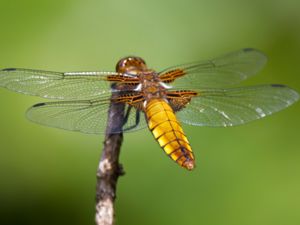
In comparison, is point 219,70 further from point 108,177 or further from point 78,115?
point 108,177

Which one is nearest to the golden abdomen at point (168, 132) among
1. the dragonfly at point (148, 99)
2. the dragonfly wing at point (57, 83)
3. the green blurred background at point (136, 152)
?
the dragonfly at point (148, 99)

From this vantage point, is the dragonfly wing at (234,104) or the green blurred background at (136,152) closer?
the dragonfly wing at (234,104)

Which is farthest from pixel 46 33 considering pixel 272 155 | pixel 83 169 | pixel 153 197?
pixel 272 155

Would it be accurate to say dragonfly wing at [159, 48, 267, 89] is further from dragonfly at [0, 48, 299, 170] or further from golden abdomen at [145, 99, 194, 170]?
golden abdomen at [145, 99, 194, 170]

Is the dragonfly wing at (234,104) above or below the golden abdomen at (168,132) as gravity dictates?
above

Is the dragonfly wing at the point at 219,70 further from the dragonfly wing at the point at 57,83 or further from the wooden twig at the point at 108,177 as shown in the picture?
the wooden twig at the point at 108,177

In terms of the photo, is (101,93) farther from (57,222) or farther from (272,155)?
(272,155)
